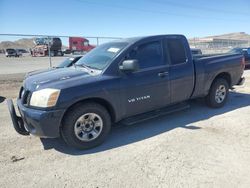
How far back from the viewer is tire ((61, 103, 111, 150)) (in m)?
4.20

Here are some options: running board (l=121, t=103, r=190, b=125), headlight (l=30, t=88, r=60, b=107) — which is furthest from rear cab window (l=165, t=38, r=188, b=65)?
headlight (l=30, t=88, r=60, b=107)

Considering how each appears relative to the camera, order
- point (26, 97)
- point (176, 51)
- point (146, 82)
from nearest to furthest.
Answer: point (26, 97)
point (146, 82)
point (176, 51)

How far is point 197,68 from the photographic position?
586 centimetres

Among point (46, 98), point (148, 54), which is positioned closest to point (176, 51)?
point (148, 54)

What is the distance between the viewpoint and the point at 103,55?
16.8 feet

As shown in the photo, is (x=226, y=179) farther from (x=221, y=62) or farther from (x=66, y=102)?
(x=221, y=62)

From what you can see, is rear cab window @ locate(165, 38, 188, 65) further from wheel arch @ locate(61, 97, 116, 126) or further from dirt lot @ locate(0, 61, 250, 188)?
wheel arch @ locate(61, 97, 116, 126)

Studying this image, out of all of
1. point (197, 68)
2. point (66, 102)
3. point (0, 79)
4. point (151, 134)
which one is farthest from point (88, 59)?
point (0, 79)

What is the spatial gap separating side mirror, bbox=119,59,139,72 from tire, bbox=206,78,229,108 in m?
2.68

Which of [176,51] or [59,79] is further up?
[176,51]

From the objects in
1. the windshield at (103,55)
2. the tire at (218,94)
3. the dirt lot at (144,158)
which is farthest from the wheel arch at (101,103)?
the tire at (218,94)

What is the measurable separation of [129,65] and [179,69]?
57.4 inches

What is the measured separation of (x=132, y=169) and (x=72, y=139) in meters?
1.18

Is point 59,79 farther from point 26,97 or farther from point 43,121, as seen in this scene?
point 43,121
